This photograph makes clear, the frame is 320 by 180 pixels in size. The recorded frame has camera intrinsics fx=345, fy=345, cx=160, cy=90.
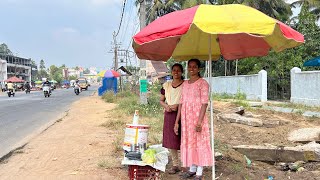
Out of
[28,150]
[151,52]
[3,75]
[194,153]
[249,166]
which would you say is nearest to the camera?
[194,153]

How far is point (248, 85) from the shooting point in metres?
20.5

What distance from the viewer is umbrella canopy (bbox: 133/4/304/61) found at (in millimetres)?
3342

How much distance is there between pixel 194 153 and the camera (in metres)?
4.27

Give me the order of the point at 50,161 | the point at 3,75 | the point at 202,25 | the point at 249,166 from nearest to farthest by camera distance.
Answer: the point at 202,25
the point at 249,166
the point at 50,161
the point at 3,75

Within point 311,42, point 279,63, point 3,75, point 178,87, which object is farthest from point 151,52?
point 3,75

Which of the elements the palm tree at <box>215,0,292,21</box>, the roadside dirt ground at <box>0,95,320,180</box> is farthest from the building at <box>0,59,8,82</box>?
the roadside dirt ground at <box>0,95,320,180</box>

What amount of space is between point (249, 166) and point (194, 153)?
5.05 feet

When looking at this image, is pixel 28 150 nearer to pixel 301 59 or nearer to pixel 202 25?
pixel 202 25

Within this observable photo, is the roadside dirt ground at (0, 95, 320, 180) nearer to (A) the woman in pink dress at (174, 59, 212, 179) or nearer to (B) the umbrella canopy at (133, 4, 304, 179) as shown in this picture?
(A) the woman in pink dress at (174, 59, 212, 179)

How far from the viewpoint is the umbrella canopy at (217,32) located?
3342 mm

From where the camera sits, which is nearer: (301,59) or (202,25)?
(202,25)

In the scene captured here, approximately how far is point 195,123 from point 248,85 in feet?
55.6

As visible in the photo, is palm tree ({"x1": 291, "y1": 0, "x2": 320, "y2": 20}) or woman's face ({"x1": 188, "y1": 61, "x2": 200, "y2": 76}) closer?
woman's face ({"x1": 188, "y1": 61, "x2": 200, "y2": 76})

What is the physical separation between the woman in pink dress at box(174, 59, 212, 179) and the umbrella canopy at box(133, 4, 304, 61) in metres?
0.67
